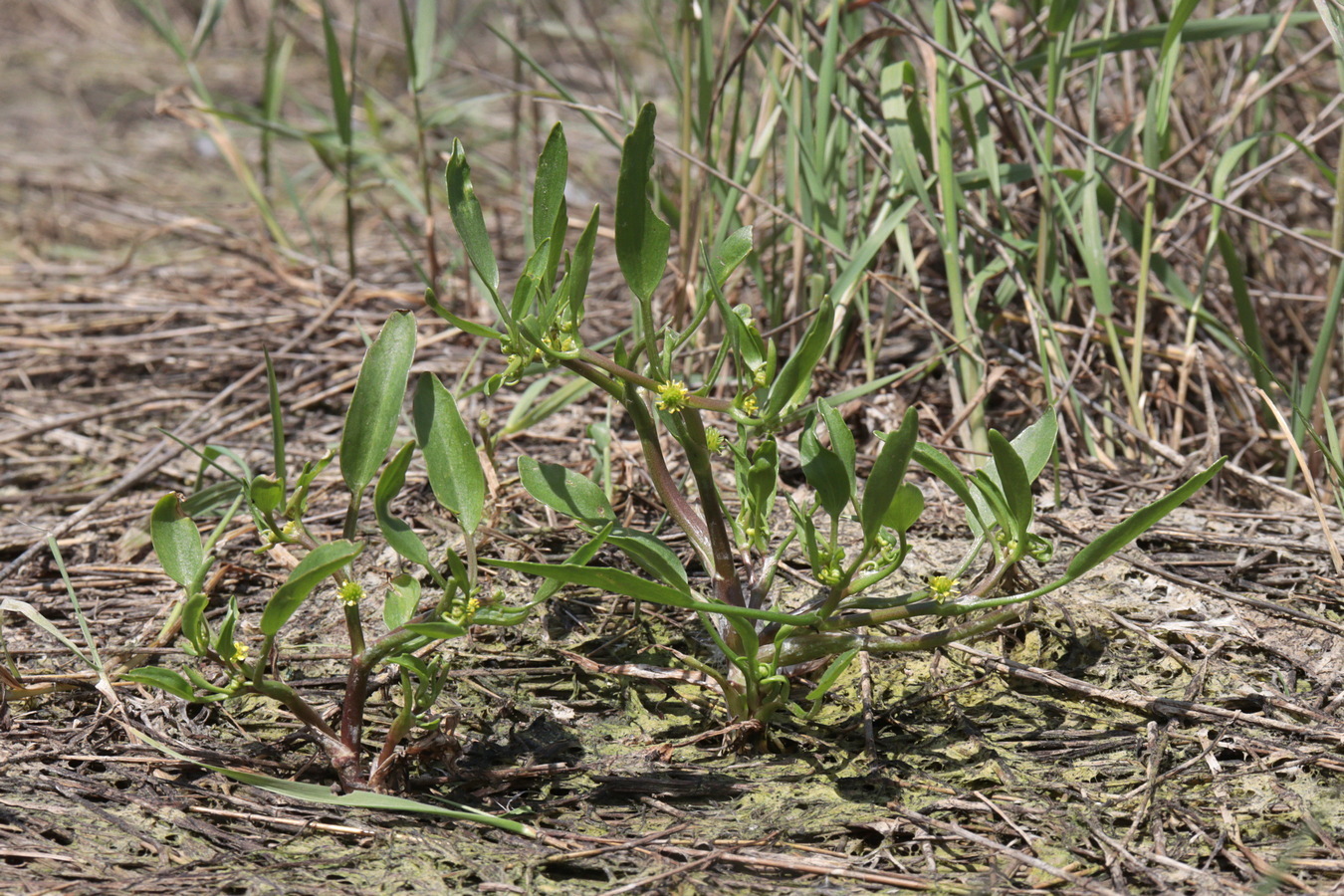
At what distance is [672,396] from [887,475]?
0.66ft

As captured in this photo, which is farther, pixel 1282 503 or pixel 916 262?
pixel 916 262

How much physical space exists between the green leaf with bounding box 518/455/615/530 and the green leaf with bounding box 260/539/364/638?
228 millimetres

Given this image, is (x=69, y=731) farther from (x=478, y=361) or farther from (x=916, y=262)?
(x=916, y=262)

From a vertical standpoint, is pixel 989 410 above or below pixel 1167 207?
below

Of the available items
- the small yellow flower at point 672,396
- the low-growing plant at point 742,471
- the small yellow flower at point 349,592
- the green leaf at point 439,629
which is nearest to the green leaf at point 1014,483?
the low-growing plant at point 742,471

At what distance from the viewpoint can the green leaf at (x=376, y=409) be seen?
108 cm

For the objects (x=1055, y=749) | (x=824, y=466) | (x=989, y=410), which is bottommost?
(x=1055, y=749)

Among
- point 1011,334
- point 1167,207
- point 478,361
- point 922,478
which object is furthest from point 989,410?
point 478,361

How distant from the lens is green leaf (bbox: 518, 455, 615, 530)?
1.16 metres

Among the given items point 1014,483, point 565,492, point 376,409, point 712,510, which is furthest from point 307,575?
point 1014,483

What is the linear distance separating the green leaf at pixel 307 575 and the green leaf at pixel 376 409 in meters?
0.12

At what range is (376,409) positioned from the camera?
109cm

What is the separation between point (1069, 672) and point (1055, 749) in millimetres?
167

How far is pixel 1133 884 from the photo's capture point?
3.25 ft
